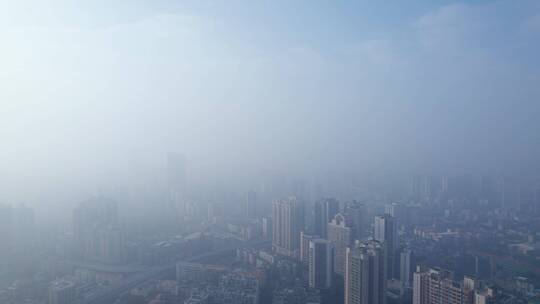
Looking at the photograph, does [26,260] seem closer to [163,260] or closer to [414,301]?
[163,260]

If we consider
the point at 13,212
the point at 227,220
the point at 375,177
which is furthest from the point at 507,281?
the point at 13,212

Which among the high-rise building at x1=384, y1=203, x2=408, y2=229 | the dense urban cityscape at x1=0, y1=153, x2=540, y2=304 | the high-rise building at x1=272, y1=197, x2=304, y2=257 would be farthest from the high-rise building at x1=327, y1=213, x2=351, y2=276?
the high-rise building at x1=384, y1=203, x2=408, y2=229

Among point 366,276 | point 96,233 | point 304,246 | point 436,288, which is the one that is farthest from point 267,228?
point 436,288

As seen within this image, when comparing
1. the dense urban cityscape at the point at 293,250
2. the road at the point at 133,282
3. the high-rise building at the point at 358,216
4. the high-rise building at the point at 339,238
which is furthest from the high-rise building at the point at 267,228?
the high-rise building at the point at 339,238

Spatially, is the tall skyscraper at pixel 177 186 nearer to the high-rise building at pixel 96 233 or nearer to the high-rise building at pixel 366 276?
the high-rise building at pixel 96 233

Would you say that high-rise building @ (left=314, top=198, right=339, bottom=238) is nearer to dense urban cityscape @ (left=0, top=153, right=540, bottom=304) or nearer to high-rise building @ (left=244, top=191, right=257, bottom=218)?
dense urban cityscape @ (left=0, top=153, right=540, bottom=304)

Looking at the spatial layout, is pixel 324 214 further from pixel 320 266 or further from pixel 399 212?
pixel 320 266
